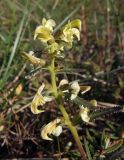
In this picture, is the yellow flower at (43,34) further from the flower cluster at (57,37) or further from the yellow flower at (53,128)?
the yellow flower at (53,128)

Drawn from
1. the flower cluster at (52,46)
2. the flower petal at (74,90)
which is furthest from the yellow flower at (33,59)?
the flower petal at (74,90)

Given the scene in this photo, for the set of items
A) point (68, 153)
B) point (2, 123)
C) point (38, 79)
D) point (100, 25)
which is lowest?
point (68, 153)

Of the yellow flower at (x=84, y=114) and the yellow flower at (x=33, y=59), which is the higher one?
the yellow flower at (x=33, y=59)

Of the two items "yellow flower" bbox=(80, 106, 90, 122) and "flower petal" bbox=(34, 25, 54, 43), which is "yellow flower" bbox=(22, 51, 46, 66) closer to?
"flower petal" bbox=(34, 25, 54, 43)

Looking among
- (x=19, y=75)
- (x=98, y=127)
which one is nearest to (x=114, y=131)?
(x=98, y=127)

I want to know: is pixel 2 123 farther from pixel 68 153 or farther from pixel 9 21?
pixel 9 21

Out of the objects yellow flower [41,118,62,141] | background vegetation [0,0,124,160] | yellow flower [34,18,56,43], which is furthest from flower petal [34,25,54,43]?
yellow flower [41,118,62,141]

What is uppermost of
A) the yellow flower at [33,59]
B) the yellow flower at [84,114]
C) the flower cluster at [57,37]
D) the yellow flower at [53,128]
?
the flower cluster at [57,37]

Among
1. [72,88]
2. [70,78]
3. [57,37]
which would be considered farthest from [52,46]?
[70,78]
